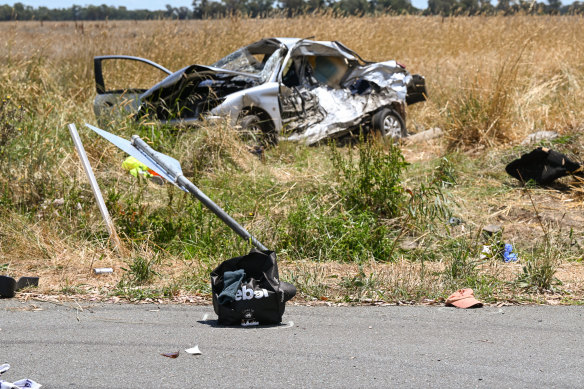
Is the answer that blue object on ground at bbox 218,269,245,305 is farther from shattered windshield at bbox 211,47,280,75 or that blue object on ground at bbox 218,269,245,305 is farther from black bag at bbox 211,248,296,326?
shattered windshield at bbox 211,47,280,75

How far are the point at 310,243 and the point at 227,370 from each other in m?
3.02

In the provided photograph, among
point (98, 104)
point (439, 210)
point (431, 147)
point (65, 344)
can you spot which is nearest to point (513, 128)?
point (431, 147)

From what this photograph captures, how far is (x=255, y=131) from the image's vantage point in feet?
32.0

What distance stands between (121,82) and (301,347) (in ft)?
33.3

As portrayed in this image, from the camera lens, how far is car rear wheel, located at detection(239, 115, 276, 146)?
9648 millimetres

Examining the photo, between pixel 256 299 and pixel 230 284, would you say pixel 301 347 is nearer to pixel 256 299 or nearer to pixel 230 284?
pixel 256 299

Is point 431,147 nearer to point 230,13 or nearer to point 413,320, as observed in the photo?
point 413,320

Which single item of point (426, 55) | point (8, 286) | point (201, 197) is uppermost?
point (426, 55)

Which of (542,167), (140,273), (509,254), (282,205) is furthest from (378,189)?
(140,273)

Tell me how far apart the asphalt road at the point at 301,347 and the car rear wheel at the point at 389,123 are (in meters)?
6.69

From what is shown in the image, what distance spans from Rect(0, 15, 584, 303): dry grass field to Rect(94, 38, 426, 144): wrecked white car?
579 mm

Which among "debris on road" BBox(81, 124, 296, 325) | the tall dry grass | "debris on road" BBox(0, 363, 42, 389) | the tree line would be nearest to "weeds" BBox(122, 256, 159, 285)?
"debris on road" BBox(81, 124, 296, 325)

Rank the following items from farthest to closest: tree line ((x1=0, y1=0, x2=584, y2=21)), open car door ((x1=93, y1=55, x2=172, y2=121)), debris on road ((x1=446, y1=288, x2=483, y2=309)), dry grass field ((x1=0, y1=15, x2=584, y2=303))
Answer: tree line ((x1=0, y1=0, x2=584, y2=21)) → open car door ((x1=93, y1=55, x2=172, y2=121)) → dry grass field ((x1=0, y1=15, x2=584, y2=303)) → debris on road ((x1=446, y1=288, x2=483, y2=309))

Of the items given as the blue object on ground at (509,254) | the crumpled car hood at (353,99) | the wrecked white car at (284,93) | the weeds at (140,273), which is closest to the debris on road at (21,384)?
the weeds at (140,273)
